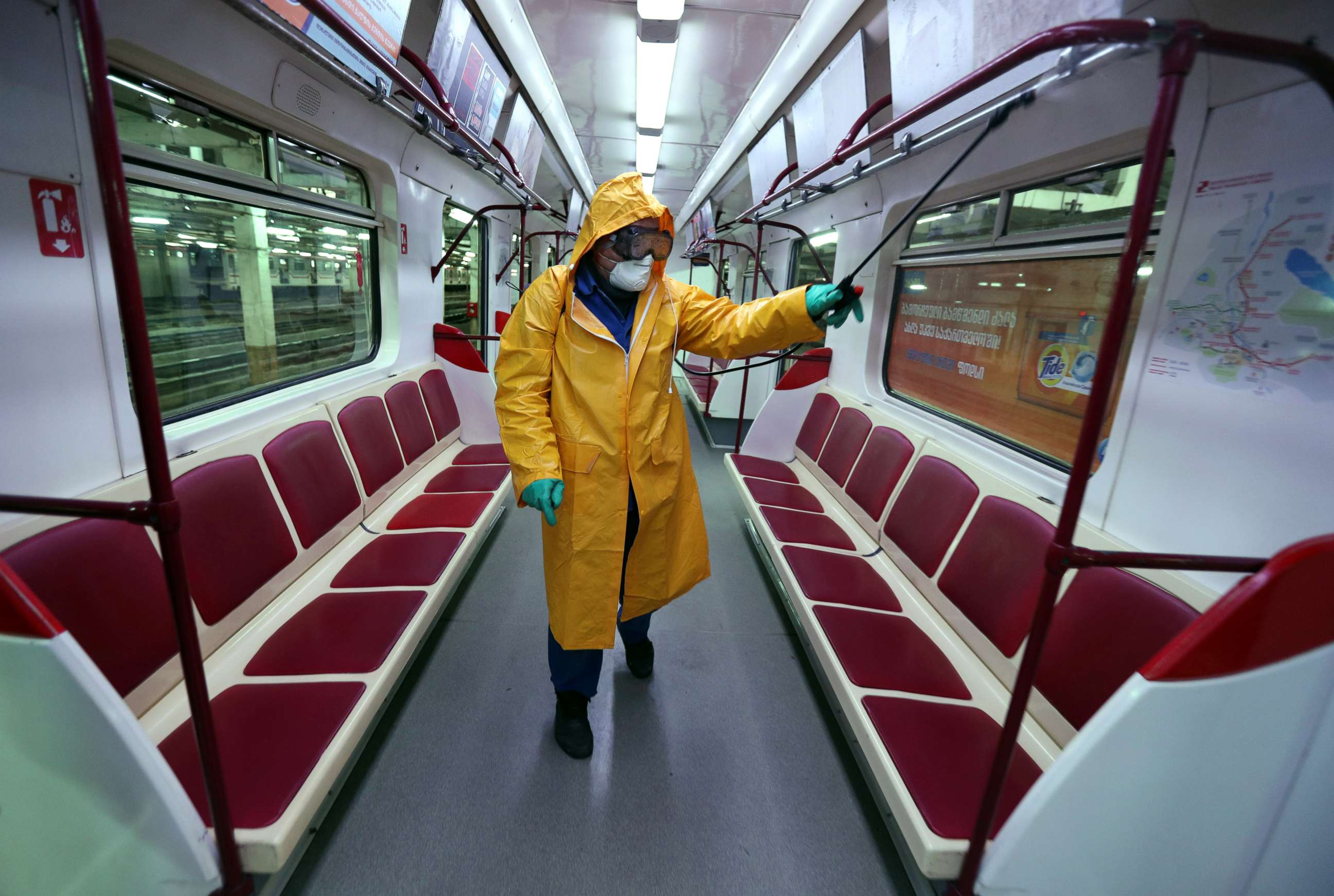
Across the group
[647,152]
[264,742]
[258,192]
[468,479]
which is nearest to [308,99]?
[258,192]

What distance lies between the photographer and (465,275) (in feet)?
20.3

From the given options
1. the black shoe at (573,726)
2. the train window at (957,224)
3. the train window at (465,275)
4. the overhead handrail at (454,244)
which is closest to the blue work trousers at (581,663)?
the black shoe at (573,726)

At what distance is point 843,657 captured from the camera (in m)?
2.05

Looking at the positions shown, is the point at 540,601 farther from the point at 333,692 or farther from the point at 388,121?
the point at 388,121

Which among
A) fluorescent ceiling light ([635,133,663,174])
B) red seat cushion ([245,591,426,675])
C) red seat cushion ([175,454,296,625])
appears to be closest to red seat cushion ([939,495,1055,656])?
red seat cushion ([245,591,426,675])

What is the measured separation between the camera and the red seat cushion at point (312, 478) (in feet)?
7.61

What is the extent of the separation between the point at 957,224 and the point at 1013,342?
3.10 feet

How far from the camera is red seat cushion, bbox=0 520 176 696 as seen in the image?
136 centimetres

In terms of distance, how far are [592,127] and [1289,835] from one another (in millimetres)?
6511

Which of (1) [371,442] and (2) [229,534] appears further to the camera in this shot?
(1) [371,442]

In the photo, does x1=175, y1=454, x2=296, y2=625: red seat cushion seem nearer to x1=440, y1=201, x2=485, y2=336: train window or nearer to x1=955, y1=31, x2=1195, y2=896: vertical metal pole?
x1=955, y1=31, x2=1195, y2=896: vertical metal pole

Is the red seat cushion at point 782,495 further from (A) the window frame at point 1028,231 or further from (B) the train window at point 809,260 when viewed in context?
(B) the train window at point 809,260

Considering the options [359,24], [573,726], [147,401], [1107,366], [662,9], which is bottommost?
[573,726]

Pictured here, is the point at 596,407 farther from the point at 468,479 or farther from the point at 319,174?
the point at 319,174
